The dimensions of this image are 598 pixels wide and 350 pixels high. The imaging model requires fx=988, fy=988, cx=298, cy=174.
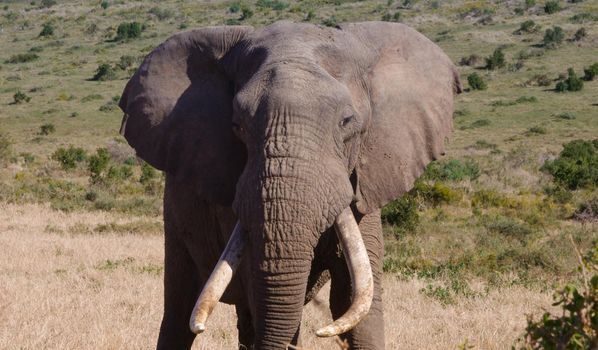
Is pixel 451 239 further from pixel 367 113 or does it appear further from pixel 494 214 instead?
pixel 367 113

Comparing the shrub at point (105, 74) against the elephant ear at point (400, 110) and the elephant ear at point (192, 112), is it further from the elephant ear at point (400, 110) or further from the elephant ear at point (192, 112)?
the elephant ear at point (400, 110)

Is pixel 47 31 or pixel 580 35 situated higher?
pixel 580 35

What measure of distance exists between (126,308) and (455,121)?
25.5 m

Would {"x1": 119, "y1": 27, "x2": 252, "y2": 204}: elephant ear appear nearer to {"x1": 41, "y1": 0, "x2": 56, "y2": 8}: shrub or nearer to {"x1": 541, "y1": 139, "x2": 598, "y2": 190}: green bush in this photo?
{"x1": 541, "y1": 139, "x2": 598, "y2": 190}: green bush

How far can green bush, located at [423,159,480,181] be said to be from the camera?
20.1 metres

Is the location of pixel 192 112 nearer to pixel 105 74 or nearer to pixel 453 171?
pixel 453 171

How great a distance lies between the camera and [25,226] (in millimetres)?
13180

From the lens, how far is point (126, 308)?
789cm

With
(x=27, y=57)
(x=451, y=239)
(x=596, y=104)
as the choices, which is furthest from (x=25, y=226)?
(x=27, y=57)

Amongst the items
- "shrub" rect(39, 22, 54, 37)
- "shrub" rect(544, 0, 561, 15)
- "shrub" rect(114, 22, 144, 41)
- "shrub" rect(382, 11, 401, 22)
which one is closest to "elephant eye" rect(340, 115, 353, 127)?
"shrub" rect(382, 11, 401, 22)

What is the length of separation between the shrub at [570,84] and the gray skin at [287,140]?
3166cm

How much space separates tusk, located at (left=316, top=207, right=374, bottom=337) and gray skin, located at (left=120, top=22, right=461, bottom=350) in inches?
4.3

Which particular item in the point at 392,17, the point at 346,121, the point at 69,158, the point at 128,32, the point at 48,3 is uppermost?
the point at 346,121

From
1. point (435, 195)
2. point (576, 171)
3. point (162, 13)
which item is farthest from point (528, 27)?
point (435, 195)
